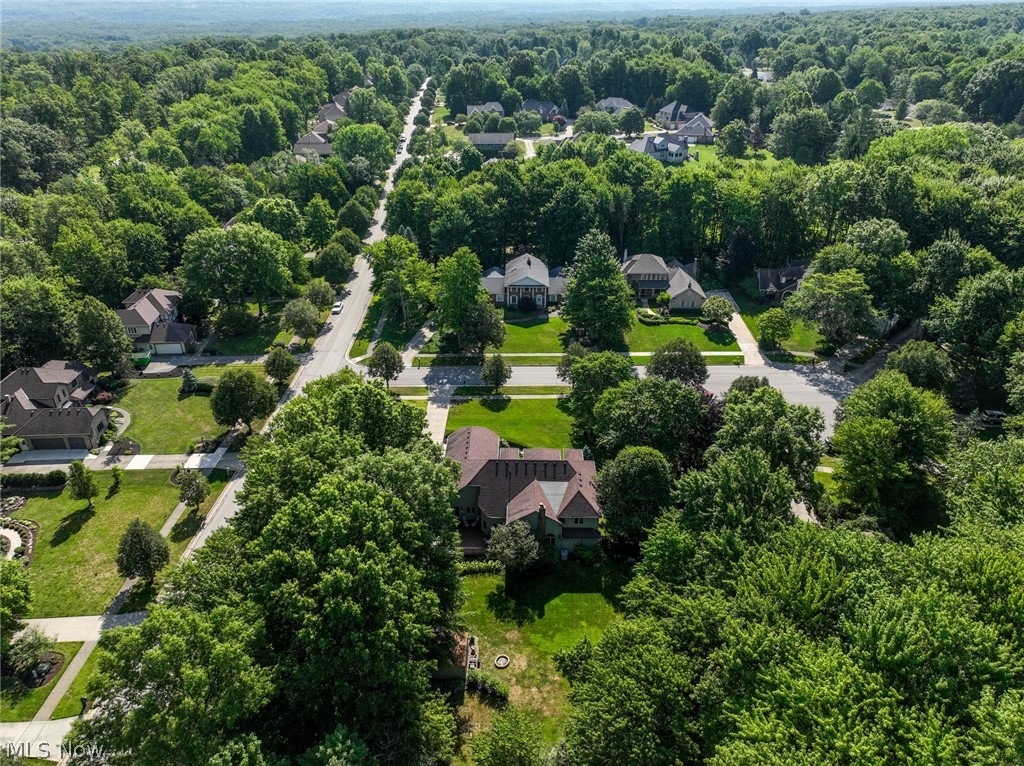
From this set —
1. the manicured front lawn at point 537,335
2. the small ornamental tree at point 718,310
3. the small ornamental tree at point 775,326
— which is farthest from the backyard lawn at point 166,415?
the small ornamental tree at point 775,326

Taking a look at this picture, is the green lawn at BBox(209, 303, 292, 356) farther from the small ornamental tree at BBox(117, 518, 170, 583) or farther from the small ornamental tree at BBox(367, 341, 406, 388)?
the small ornamental tree at BBox(117, 518, 170, 583)

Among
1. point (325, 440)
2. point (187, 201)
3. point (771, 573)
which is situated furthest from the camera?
point (187, 201)

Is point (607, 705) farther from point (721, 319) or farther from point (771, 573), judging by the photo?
point (721, 319)

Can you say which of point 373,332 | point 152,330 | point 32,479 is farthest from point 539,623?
point 152,330

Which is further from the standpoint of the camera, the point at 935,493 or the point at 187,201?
the point at 187,201

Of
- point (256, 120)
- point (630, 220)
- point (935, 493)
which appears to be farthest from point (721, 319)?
point (256, 120)

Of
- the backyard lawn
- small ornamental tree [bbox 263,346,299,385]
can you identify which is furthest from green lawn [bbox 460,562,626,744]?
the backyard lawn
